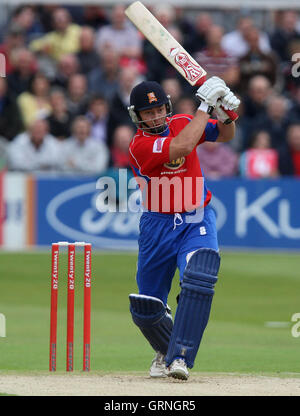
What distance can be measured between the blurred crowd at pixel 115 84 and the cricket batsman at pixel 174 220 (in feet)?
27.2

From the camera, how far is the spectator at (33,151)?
15570 mm

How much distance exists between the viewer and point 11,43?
17.2 m

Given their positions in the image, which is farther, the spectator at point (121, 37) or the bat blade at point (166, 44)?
the spectator at point (121, 37)

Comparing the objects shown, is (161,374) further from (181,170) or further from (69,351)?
(181,170)

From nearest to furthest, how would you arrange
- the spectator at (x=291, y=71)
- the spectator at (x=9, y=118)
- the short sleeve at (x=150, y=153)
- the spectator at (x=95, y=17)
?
the short sleeve at (x=150, y=153) < the spectator at (x=9, y=118) < the spectator at (x=291, y=71) < the spectator at (x=95, y=17)

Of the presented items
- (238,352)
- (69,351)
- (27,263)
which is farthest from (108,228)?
(69,351)

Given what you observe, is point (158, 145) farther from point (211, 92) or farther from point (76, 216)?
point (76, 216)

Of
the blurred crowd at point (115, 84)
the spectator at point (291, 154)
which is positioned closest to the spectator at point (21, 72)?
the blurred crowd at point (115, 84)

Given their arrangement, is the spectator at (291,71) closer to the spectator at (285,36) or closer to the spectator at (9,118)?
the spectator at (285,36)

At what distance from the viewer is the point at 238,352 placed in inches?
372

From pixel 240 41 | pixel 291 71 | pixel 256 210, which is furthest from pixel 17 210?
pixel 291 71

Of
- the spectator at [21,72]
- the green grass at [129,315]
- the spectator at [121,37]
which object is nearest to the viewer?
the green grass at [129,315]

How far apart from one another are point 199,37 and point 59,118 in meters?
3.19

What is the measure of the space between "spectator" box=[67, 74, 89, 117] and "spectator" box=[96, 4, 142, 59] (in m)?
1.13
